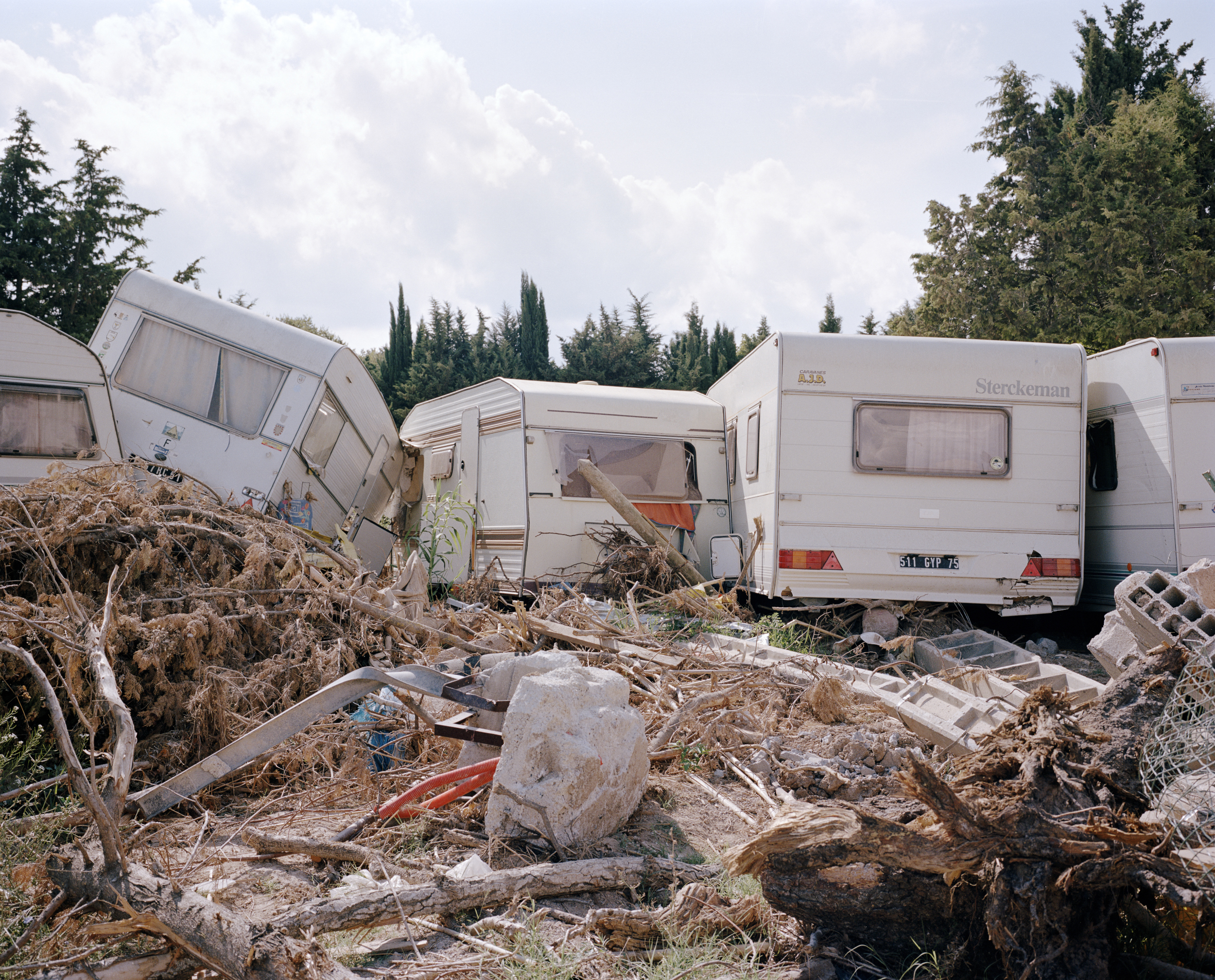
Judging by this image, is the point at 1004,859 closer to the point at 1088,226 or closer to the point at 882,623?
the point at 882,623

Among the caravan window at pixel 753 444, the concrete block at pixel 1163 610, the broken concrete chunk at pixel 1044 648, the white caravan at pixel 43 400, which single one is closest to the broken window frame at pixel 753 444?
the caravan window at pixel 753 444

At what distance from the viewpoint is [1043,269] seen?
725 inches

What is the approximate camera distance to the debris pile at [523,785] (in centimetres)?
238

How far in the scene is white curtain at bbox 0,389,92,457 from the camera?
6953 mm

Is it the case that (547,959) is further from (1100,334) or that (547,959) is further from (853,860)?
(1100,334)

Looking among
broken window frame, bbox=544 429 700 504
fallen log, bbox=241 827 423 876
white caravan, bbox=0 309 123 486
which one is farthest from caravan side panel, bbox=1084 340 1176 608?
white caravan, bbox=0 309 123 486

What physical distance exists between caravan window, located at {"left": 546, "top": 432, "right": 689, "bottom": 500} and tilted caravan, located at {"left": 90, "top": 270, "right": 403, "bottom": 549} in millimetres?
2479

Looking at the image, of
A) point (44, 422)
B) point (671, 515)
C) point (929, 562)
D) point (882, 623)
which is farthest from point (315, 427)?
point (929, 562)

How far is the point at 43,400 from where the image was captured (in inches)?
278

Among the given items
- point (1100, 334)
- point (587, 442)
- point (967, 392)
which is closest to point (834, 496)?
point (967, 392)

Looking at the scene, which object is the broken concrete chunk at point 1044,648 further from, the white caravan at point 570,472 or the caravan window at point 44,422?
the caravan window at point 44,422

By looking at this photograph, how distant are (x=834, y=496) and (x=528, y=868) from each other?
539 cm

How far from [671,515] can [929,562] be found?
103 inches

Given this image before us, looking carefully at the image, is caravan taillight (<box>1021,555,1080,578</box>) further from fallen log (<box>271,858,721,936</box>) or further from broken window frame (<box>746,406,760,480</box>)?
fallen log (<box>271,858,721,936</box>)
